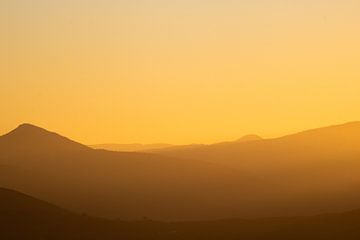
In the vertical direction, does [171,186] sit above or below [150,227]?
above

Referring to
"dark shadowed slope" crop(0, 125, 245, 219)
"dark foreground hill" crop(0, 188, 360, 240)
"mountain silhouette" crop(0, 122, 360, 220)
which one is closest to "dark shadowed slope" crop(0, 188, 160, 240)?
"dark foreground hill" crop(0, 188, 360, 240)

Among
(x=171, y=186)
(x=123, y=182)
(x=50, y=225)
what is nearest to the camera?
(x=50, y=225)

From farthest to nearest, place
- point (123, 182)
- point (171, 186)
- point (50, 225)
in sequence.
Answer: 1. point (123, 182)
2. point (171, 186)
3. point (50, 225)

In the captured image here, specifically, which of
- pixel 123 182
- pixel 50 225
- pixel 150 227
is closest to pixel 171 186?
pixel 123 182

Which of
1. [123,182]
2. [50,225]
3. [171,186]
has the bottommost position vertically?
[50,225]

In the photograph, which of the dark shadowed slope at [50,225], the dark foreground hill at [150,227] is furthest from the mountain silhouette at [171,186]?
the dark foreground hill at [150,227]

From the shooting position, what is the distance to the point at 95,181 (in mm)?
125938

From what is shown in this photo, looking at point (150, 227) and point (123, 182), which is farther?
point (123, 182)

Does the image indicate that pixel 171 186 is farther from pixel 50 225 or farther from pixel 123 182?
pixel 50 225

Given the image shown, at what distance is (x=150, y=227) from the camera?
47531mm

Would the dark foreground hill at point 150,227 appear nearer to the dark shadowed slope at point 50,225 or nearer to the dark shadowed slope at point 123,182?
the dark shadowed slope at point 50,225

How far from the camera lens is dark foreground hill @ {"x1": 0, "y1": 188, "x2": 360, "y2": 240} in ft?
132

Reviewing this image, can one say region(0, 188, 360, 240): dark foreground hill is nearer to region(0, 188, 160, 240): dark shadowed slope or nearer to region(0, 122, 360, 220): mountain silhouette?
region(0, 188, 160, 240): dark shadowed slope

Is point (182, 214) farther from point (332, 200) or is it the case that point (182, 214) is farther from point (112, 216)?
point (332, 200)
